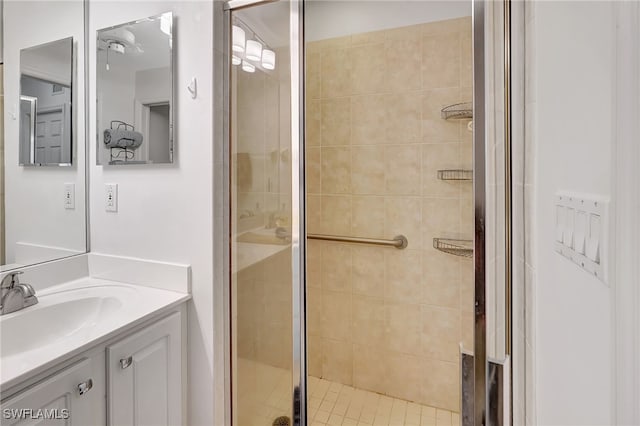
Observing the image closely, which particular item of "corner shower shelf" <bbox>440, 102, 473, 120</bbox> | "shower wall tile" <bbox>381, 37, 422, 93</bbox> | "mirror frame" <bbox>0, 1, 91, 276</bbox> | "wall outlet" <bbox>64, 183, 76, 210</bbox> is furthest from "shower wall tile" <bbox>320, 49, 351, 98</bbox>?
"wall outlet" <bbox>64, 183, 76, 210</bbox>

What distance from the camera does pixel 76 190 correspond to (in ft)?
4.54

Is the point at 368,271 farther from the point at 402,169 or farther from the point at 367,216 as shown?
the point at 402,169

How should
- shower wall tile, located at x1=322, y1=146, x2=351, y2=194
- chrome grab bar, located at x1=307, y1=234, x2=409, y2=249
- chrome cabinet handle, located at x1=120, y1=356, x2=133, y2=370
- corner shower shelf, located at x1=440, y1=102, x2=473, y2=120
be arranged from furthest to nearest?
shower wall tile, located at x1=322, y1=146, x2=351, y2=194, chrome grab bar, located at x1=307, y1=234, x2=409, y2=249, corner shower shelf, located at x1=440, y1=102, x2=473, y2=120, chrome cabinet handle, located at x1=120, y1=356, x2=133, y2=370

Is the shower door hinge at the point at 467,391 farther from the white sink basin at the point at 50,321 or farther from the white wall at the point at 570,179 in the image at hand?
the white sink basin at the point at 50,321

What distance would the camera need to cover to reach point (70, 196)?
137 cm

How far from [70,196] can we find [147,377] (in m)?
0.82

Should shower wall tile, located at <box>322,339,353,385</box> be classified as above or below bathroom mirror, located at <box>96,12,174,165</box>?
below

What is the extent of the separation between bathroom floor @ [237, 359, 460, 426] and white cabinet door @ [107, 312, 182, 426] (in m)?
0.24

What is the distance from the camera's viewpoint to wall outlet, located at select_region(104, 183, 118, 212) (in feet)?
4.47

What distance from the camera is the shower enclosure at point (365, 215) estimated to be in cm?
95

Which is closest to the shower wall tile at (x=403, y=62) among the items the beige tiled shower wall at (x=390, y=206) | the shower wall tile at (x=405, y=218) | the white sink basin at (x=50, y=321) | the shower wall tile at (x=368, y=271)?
the beige tiled shower wall at (x=390, y=206)

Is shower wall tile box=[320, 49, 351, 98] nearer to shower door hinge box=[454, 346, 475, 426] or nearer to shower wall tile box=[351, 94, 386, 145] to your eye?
shower wall tile box=[351, 94, 386, 145]

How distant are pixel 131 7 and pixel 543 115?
1492 mm

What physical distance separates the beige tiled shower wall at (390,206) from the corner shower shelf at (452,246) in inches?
1.4
